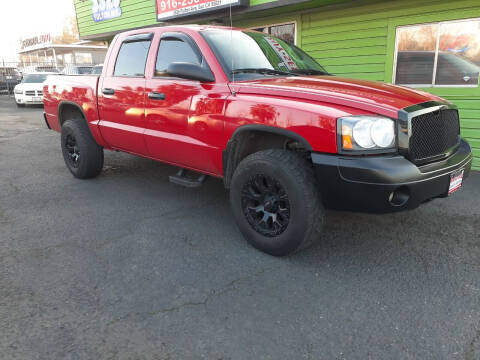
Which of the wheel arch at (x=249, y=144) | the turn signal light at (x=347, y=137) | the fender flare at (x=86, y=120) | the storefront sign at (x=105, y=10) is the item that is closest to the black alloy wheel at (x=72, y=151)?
the fender flare at (x=86, y=120)

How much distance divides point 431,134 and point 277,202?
1.27 m

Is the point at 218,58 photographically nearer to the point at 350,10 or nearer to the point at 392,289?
the point at 392,289

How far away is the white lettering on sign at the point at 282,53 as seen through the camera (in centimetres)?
380

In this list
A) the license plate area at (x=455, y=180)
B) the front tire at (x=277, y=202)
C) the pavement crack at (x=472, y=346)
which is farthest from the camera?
the license plate area at (x=455, y=180)

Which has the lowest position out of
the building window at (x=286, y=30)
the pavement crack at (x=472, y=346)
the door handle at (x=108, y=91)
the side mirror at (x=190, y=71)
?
the pavement crack at (x=472, y=346)

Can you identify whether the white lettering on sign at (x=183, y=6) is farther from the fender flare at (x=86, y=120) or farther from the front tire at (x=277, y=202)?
the front tire at (x=277, y=202)

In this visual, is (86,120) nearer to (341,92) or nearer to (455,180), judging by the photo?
(341,92)

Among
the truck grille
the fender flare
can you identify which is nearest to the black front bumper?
the truck grille

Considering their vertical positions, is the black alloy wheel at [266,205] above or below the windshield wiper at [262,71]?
below

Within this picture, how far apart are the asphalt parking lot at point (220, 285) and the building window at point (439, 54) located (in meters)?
2.65

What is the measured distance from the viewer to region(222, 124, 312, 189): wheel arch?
10.0ft

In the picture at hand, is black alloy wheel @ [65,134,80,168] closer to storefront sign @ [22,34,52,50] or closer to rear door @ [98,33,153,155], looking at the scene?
rear door @ [98,33,153,155]

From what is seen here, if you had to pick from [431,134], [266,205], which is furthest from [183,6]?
[431,134]

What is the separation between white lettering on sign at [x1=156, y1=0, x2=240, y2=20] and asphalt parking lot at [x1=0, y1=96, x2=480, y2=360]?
5050mm
